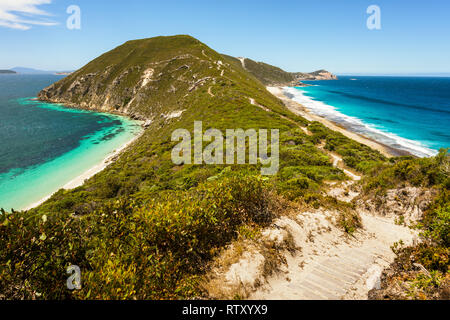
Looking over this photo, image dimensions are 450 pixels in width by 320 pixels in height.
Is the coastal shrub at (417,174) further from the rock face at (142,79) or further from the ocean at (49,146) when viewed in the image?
the rock face at (142,79)

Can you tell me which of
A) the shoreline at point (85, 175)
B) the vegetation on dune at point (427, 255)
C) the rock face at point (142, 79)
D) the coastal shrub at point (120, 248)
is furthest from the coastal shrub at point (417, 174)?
the rock face at point (142, 79)

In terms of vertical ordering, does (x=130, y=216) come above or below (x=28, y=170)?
above

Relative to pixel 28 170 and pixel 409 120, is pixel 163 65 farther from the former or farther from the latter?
pixel 409 120

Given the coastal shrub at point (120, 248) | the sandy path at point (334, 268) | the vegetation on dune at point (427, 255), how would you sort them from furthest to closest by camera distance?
1. the sandy path at point (334, 268)
2. the vegetation on dune at point (427, 255)
3. the coastal shrub at point (120, 248)

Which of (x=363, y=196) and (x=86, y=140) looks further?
(x=86, y=140)

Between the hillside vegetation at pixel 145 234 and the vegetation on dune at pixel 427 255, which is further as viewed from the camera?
the vegetation on dune at pixel 427 255

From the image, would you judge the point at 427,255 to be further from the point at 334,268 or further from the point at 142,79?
the point at 142,79

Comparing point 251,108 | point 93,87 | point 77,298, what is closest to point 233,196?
point 77,298

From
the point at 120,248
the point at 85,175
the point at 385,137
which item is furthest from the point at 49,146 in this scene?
the point at 385,137

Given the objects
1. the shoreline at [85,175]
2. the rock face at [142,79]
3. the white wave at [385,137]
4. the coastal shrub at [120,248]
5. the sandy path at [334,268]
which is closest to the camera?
the coastal shrub at [120,248]
